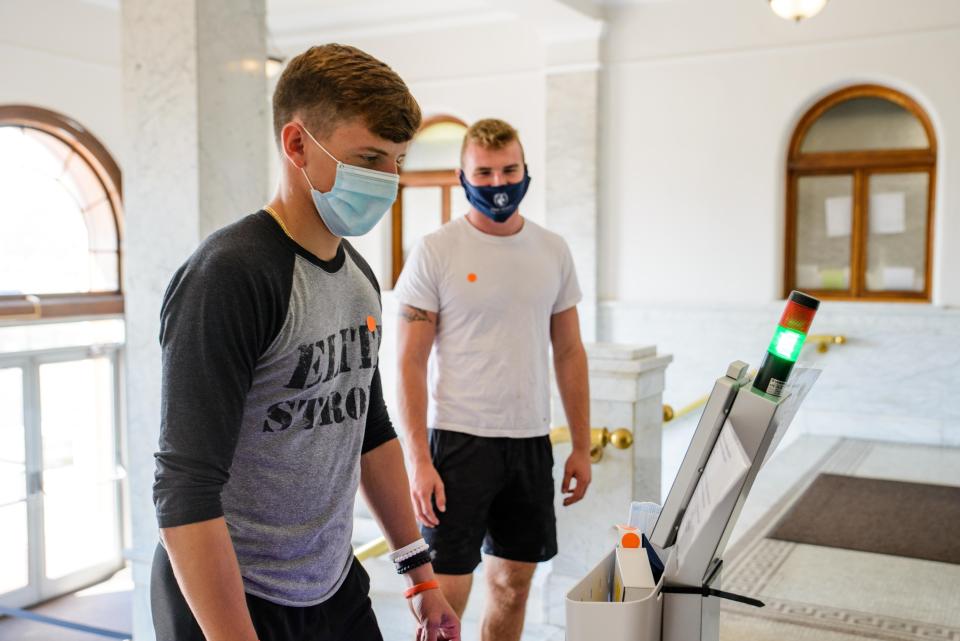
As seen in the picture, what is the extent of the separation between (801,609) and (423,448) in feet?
6.73

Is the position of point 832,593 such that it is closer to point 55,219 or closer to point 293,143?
point 293,143

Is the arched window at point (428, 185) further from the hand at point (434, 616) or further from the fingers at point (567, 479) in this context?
the hand at point (434, 616)

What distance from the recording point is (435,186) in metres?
11.6

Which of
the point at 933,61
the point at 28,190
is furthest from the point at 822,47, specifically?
the point at 28,190

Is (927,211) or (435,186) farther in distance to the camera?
(435,186)

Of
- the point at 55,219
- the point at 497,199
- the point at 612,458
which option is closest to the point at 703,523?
the point at 497,199

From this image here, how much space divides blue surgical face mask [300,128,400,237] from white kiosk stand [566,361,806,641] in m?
0.70

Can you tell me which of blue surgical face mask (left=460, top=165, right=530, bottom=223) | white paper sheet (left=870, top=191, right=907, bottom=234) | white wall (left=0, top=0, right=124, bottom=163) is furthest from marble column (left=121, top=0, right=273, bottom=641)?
white paper sheet (left=870, top=191, right=907, bottom=234)

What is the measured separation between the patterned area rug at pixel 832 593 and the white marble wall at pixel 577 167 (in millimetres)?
4726

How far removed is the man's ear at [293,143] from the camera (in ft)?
5.03

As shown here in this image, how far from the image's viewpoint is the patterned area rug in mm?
3699

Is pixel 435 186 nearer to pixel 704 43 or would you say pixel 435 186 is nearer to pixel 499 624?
pixel 704 43

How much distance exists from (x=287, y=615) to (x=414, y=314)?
1.49 metres

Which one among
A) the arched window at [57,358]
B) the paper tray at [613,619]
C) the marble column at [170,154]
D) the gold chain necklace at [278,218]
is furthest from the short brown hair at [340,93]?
the arched window at [57,358]
